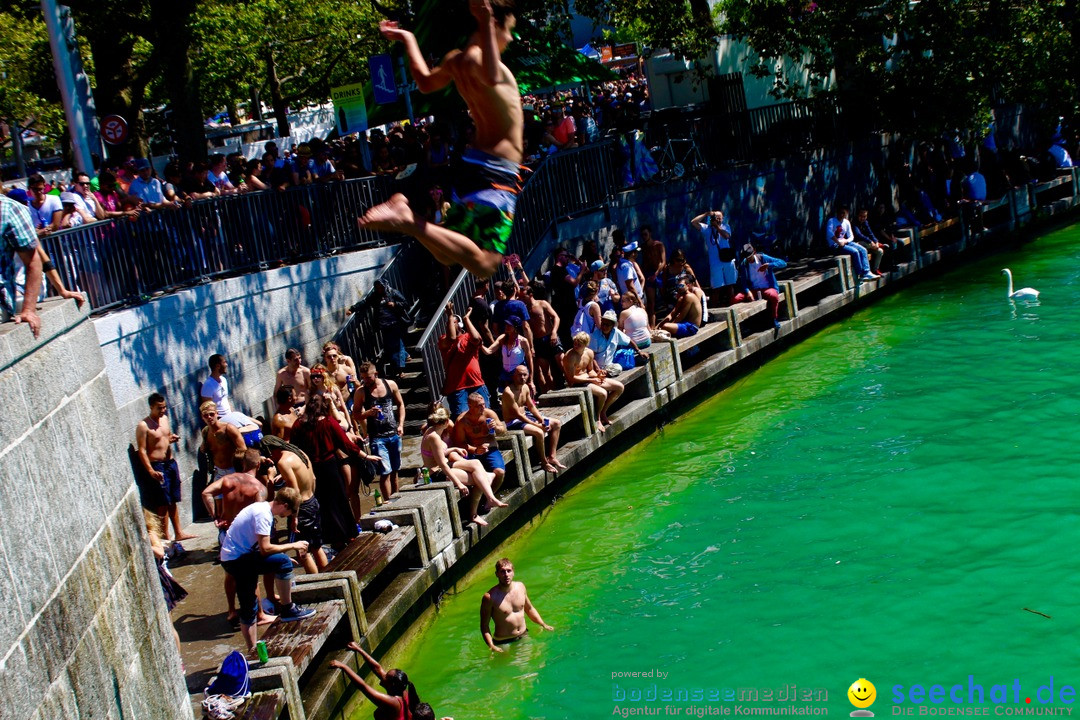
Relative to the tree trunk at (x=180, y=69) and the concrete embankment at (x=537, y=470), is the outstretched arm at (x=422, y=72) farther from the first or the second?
the tree trunk at (x=180, y=69)

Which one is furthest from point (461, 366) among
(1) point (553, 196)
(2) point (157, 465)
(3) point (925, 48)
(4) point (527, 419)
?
(3) point (925, 48)

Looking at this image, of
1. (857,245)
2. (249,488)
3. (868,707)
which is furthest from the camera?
(857,245)

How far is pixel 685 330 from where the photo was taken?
57.3 feet

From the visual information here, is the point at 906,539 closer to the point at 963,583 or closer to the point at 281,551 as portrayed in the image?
the point at 963,583

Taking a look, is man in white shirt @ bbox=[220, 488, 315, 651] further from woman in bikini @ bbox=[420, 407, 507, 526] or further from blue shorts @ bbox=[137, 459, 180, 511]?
woman in bikini @ bbox=[420, 407, 507, 526]

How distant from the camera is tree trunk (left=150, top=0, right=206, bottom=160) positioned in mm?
18688

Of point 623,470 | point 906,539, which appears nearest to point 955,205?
point 623,470

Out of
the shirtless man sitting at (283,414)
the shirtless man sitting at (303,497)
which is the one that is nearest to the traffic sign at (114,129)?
the shirtless man sitting at (283,414)

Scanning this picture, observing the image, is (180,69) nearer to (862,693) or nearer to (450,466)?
(450,466)

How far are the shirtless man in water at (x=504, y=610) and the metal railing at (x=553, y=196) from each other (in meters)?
5.28

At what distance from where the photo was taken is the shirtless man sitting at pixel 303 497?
10.6m

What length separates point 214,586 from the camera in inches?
441

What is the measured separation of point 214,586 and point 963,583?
6836 millimetres

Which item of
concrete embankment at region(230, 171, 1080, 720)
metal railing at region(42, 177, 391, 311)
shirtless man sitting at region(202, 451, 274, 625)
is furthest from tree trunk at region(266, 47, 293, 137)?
shirtless man sitting at region(202, 451, 274, 625)
